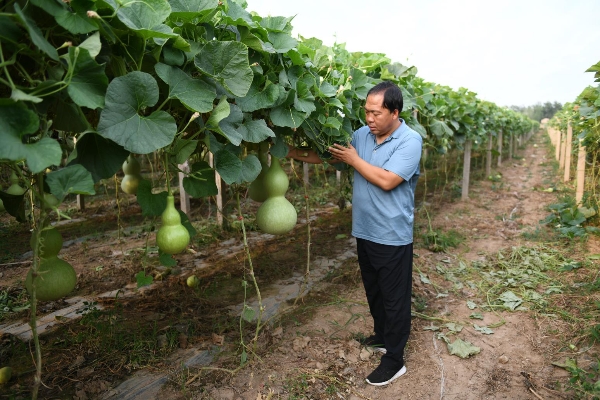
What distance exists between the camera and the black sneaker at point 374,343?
3.00 m

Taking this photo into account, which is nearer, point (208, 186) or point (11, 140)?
point (11, 140)

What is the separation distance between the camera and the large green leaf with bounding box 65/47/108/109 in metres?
1.09

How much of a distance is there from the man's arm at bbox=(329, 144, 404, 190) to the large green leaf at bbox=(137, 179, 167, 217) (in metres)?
1.08

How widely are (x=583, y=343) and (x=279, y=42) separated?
3.07 metres

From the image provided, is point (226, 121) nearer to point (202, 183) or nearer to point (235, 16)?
point (202, 183)

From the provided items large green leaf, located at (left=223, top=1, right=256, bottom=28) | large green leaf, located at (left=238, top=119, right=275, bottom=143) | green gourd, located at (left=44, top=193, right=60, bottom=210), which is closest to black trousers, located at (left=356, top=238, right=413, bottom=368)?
large green leaf, located at (left=238, top=119, right=275, bottom=143)

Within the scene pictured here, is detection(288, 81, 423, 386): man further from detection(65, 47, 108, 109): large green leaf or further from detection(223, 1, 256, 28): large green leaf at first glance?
detection(65, 47, 108, 109): large green leaf

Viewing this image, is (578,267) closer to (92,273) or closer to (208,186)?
(208,186)

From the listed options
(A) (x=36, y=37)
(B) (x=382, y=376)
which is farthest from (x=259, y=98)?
(B) (x=382, y=376)

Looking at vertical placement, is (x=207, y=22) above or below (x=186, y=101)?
above

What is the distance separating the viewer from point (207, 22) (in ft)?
5.51

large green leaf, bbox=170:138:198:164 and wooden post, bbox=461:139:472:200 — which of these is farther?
wooden post, bbox=461:139:472:200

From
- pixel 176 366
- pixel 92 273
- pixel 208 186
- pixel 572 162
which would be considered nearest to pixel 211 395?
pixel 176 366

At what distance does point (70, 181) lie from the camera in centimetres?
118
